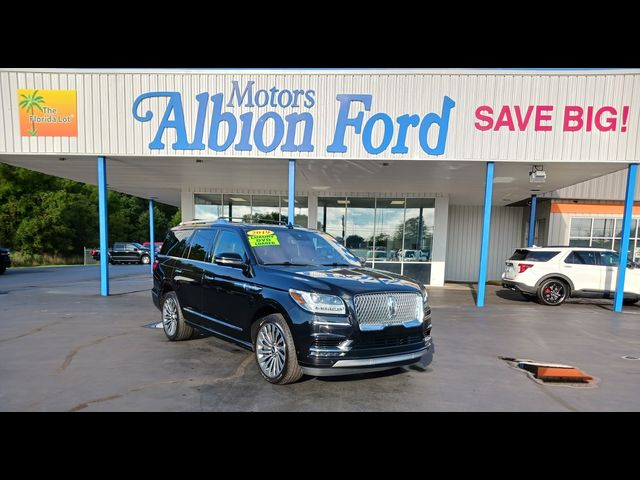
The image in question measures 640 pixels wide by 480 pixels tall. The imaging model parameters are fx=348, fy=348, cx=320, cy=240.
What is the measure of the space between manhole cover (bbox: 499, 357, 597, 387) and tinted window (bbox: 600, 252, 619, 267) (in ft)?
23.1

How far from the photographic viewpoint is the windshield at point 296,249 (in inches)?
180

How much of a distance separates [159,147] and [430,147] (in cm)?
736

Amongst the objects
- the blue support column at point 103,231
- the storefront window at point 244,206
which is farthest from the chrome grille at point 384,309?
the storefront window at point 244,206

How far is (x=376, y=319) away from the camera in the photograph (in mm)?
3779

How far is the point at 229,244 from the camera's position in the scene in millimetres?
4844

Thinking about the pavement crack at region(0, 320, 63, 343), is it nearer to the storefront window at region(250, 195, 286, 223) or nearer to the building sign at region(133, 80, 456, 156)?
the building sign at region(133, 80, 456, 156)

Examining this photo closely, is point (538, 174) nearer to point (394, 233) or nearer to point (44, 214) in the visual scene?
point (394, 233)

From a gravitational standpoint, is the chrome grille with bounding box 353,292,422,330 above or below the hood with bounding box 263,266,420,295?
below

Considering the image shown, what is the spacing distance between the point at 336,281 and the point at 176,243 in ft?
11.1

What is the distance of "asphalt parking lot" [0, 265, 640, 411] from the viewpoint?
3.65 metres

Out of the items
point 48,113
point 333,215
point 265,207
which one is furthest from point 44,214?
point 333,215

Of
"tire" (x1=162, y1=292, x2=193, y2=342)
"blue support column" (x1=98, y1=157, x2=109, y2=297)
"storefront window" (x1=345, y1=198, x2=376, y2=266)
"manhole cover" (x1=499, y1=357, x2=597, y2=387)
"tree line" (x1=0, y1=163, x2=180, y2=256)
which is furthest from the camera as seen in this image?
"tree line" (x1=0, y1=163, x2=180, y2=256)

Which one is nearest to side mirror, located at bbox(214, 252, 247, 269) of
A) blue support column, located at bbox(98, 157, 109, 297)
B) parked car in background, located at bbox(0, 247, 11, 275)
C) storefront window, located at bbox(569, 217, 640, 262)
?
blue support column, located at bbox(98, 157, 109, 297)
